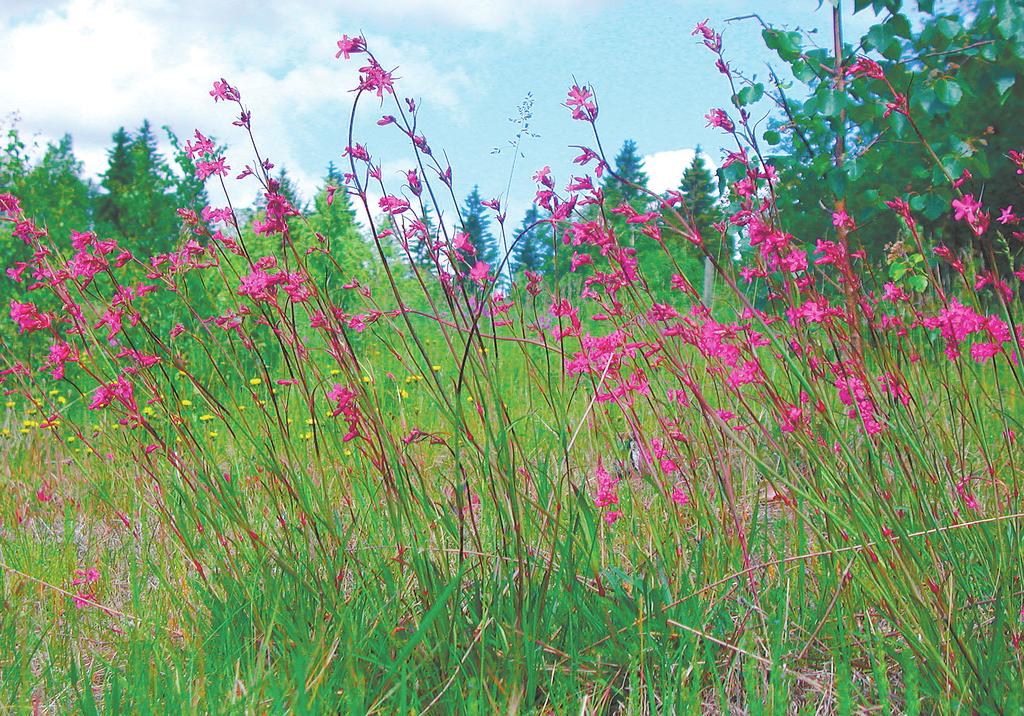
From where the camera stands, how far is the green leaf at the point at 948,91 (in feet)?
7.60

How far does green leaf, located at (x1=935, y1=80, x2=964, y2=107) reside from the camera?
2.32 meters

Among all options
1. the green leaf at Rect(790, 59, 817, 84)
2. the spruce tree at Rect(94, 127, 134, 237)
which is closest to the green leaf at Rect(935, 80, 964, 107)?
the green leaf at Rect(790, 59, 817, 84)

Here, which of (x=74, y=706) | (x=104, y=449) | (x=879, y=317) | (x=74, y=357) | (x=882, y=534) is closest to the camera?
(x=882, y=534)

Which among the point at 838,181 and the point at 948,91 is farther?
the point at 948,91

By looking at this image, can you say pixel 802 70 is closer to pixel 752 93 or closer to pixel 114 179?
pixel 752 93

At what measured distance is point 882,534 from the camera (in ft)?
4.63

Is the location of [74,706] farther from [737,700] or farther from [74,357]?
[737,700]

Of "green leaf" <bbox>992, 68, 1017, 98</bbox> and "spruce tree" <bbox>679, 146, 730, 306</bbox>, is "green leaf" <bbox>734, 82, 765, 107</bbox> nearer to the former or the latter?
"spruce tree" <bbox>679, 146, 730, 306</bbox>

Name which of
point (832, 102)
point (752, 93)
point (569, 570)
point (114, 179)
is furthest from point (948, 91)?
point (114, 179)

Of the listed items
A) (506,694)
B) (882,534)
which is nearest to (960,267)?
(882,534)

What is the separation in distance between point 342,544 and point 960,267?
1.39m

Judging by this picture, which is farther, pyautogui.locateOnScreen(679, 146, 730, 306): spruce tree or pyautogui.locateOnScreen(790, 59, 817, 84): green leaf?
pyautogui.locateOnScreen(790, 59, 817, 84): green leaf

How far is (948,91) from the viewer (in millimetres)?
2342

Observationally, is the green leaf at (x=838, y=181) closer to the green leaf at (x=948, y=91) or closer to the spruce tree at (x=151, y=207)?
the green leaf at (x=948, y=91)
